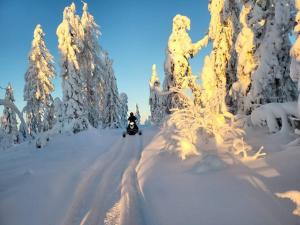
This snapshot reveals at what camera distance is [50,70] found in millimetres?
39438

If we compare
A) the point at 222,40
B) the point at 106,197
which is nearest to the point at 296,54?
the point at 106,197

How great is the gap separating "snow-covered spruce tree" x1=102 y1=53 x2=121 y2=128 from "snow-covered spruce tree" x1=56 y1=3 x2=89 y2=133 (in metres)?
12.9

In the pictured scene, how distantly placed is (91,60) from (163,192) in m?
29.7

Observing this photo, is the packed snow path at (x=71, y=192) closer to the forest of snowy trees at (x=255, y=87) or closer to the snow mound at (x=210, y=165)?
the snow mound at (x=210, y=165)

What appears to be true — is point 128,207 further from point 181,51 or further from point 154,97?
point 154,97

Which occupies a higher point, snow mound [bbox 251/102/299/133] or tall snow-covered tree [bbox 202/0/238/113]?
tall snow-covered tree [bbox 202/0/238/113]

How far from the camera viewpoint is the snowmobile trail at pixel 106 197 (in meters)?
6.48

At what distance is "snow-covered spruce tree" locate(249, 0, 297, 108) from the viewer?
1417 centimetres

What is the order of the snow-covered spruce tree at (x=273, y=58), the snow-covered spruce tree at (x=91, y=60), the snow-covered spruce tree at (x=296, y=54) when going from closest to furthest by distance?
the snow-covered spruce tree at (x=296, y=54)
the snow-covered spruce tree at (x=273, y=58)
the snow-covered spruce tree at (x=91, y=60)

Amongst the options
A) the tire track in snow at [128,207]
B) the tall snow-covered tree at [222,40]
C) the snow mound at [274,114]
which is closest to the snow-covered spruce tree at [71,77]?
the tall snow-covered tree at [222,40]

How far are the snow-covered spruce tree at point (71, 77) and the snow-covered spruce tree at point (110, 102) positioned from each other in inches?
509

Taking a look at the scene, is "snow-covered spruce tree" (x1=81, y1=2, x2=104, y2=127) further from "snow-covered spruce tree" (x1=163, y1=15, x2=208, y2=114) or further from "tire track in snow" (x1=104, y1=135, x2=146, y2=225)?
"tire track in snow" (x1=104, y1=135, x2=146, y2=225)

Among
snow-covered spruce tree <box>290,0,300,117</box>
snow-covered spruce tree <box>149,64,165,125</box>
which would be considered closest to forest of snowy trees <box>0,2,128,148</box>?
snow-covered spruce tree <box>149,64,165,125</box>

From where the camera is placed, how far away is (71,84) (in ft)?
96.4
